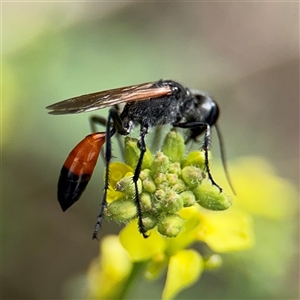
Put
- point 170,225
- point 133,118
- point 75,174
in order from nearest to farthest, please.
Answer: point 170,225, point 75,174, point 133,118

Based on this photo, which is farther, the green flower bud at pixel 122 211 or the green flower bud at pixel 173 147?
the green flower bud at pixel 173 147

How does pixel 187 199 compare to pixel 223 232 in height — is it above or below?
above

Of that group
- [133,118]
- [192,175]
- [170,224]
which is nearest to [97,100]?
[133,118]

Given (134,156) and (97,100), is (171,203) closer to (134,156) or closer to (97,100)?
(134,156)

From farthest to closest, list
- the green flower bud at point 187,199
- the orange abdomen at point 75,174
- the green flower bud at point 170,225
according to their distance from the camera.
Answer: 1. the orange abdomen at point 75,174
2. the green flower bud at point 187,199
3. the green flower bud at point 170,225

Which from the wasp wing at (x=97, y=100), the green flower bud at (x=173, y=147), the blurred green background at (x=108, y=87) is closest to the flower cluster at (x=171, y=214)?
the green flower bud at (x=173, y=147)

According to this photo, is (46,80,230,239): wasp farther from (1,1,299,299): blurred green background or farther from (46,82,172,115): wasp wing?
(1,1,299,299): blurred green background

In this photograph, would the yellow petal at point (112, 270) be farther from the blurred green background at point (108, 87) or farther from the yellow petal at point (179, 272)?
the blurred green background at point (108, 87)
